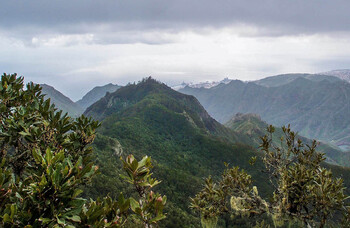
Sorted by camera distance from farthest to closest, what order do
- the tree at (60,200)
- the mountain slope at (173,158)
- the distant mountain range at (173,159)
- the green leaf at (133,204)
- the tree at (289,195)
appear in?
the mountain slope at (173,158) < the distant mountain range at (173,159) < the tree at (289,195) < the green leaf at (133,204) < the tree at (60,200)

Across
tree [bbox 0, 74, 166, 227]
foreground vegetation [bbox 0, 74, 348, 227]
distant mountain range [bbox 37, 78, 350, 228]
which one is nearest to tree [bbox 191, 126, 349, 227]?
foreground vegetation [bbox 0, 74, 348, 227]

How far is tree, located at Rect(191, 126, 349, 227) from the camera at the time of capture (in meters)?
9.51

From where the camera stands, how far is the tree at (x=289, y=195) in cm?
951

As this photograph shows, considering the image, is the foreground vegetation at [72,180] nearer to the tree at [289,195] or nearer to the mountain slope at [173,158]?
the tree at [289,195]

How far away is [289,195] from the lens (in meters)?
10.5

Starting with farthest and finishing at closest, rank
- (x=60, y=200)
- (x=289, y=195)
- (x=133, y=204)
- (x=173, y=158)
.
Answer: (x=173, y=158), (x=289, y=195), (x=133, y=204), (x=60, y=200)

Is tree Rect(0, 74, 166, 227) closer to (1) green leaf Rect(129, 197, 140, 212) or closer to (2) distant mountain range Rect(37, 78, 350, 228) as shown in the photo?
(1) green leaf Rect(129, 197, 140, 212)

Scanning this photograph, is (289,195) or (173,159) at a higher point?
(289,195)

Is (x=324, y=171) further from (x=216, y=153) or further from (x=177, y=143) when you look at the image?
(x=177, y=143)

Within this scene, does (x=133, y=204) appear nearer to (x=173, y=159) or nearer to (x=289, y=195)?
(x=289, y=195)

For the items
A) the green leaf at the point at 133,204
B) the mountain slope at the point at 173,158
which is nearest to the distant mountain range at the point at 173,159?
the mountain slope at the point at 173,158

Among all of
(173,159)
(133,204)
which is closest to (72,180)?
(133,204)

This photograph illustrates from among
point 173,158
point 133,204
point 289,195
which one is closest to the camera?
point 133,204

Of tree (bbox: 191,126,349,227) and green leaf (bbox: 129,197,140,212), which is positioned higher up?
green leaf (bbox: 129,197,140,212)
